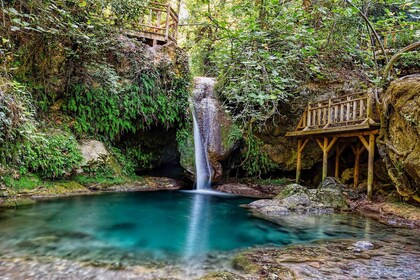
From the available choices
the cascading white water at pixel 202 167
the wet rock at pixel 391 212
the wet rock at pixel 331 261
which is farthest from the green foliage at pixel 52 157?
the wet rock at pixel 391 212

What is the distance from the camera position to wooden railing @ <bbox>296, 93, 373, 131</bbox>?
30.1 feet

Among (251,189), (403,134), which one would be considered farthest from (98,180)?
(403,134)

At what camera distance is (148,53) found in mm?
11805

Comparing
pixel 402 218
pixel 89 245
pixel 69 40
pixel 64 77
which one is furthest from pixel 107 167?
pixel 402 218

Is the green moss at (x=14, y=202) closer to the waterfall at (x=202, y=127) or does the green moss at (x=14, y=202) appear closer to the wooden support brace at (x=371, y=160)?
the waterfall at (x=202, y=127)

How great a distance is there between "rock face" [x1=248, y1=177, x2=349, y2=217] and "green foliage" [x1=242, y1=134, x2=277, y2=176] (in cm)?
380

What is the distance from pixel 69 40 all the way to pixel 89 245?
671 centimetres

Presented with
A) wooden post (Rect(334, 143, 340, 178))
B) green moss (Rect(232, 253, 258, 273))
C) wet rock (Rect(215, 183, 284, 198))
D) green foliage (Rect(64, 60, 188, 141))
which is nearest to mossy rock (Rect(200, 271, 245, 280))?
green moss (Rect(232, 253, 258, 273))

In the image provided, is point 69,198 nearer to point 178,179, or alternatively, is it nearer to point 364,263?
point 178,179

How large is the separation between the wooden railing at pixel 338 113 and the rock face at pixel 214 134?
283 cm

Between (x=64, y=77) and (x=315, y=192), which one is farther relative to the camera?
(x=64, y=77)

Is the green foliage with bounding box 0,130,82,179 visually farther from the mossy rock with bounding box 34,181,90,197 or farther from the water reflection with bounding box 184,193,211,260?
the water reflection with bounding box 184,193,211,260

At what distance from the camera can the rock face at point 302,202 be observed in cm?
802

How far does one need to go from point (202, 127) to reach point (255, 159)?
107 inches
